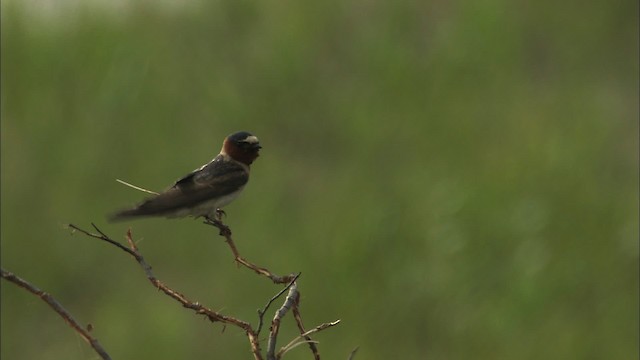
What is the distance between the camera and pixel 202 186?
4082 mm

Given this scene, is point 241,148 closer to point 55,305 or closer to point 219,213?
point 219,213

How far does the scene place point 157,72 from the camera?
9453 mm

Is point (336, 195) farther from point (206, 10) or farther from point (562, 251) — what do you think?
point (206, 10)

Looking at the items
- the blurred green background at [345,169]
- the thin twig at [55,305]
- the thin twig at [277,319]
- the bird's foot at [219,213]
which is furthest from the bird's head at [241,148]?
the blurred green background at [345,169]

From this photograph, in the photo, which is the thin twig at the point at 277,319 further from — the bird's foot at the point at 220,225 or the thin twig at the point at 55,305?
the bird's foot at the point at 220,225

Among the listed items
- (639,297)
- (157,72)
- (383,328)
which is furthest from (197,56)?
(639,297)

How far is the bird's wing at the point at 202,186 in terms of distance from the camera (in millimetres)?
3668

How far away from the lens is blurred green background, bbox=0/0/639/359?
25.5 feet

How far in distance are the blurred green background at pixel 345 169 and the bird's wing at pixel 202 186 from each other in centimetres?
272

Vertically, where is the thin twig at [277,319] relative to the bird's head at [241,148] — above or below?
below

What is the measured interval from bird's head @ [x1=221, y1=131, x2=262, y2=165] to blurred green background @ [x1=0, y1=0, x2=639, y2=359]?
2.66 meters

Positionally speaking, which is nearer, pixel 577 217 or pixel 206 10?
pixel 577 217

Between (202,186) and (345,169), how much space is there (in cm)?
497

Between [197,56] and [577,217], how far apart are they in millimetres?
2897
